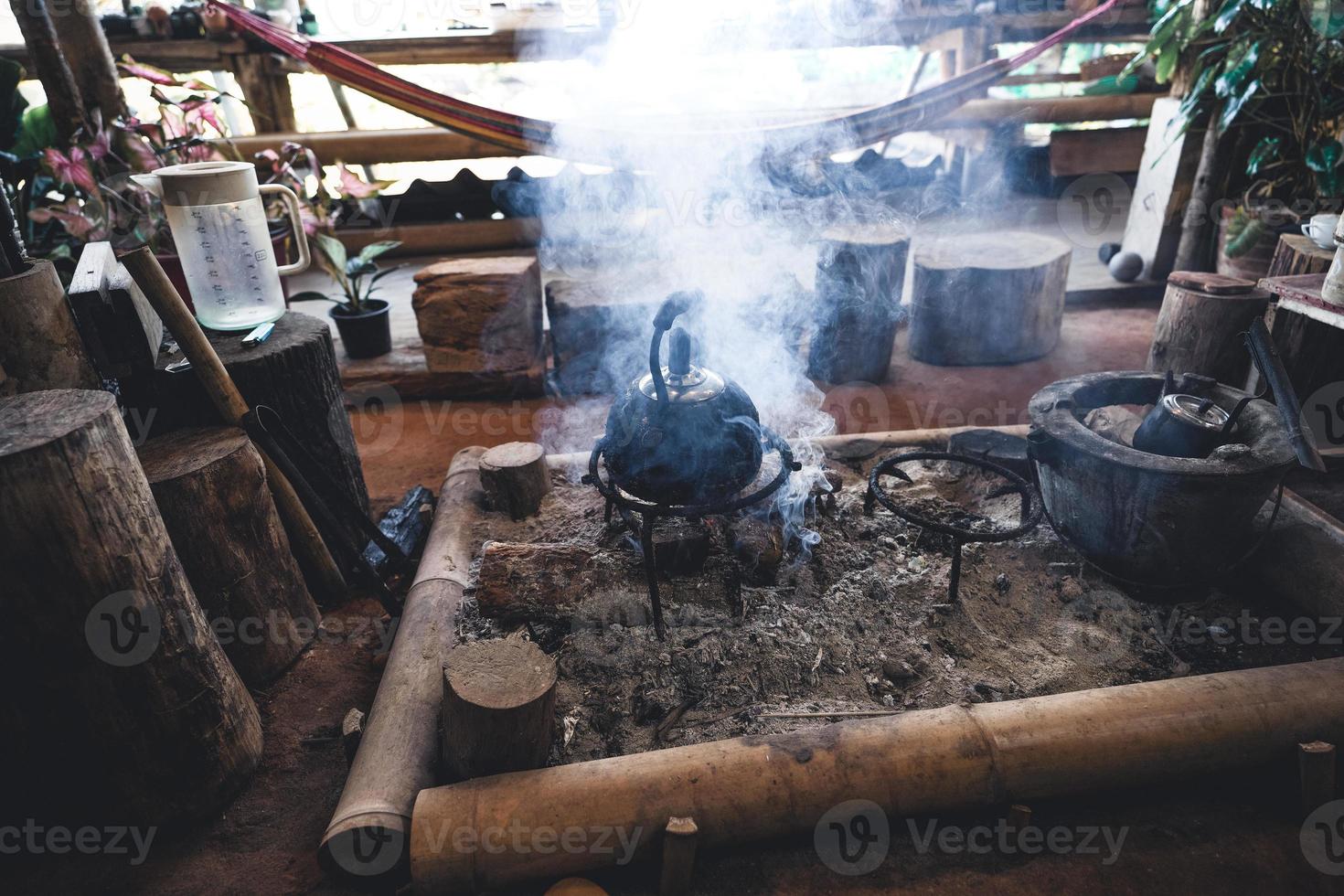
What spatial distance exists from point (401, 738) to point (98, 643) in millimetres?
683

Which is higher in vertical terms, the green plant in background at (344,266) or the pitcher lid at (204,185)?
the pitcher lid at (204,185)

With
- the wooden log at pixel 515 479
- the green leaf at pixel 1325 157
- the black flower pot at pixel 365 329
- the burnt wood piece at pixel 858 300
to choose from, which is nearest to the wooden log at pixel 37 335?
the wooden log at pixel 515 479

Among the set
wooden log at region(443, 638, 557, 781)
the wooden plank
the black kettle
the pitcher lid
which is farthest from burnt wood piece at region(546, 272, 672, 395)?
the wooden plank

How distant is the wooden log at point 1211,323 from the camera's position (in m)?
3.54

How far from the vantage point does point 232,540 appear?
7.23 feet

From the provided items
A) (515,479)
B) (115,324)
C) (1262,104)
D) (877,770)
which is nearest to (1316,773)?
(877,770)

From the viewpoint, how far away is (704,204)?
448 cm

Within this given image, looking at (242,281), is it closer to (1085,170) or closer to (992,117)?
(992,117)

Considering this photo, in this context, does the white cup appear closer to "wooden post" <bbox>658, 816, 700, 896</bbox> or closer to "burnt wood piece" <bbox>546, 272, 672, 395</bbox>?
"burnt wood piece" <bbox>546, 272, 672, 395</bbox>

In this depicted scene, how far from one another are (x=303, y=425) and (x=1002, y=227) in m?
6.79

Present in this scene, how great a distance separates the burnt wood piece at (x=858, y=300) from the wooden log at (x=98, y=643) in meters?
3.36

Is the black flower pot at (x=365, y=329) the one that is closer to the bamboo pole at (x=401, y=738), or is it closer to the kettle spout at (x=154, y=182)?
the kettle spout at (x=154, y=182)

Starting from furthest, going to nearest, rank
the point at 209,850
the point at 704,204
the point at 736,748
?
the point at 704,204 < the point at 209,850 < the point at 736,748

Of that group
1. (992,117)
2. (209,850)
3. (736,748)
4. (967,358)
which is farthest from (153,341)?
(992,117)
